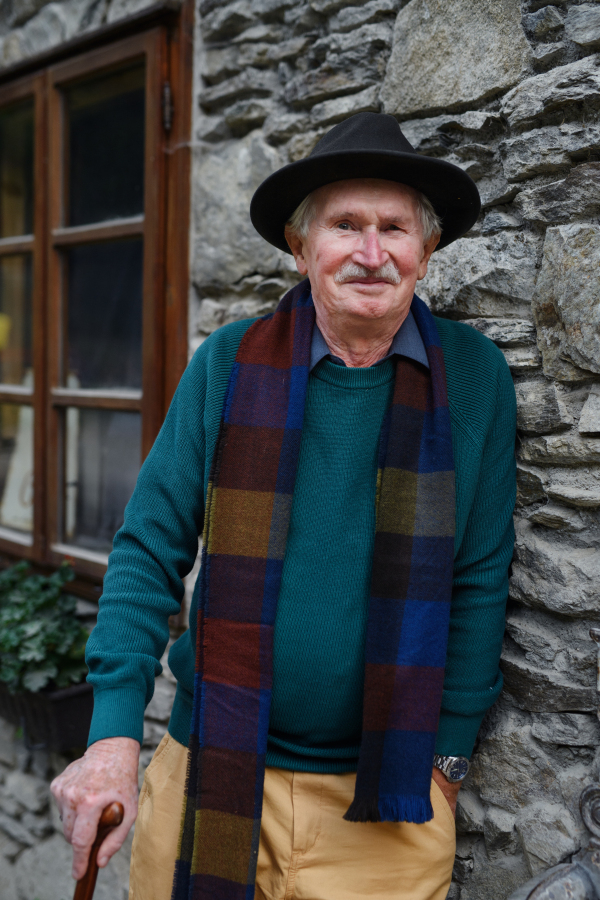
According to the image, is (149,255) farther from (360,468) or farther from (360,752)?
(360,752)

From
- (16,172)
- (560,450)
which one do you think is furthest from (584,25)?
(16,172)

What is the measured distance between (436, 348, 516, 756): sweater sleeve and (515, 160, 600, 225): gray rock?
1.08 feet

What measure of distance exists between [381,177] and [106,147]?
1635 millimetres

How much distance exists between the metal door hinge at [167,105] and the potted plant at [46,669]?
1.53 m

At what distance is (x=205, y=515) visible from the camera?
140 centimetres

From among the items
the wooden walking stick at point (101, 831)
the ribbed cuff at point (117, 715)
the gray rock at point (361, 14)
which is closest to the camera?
the wooden walking stick at point (101, 831)

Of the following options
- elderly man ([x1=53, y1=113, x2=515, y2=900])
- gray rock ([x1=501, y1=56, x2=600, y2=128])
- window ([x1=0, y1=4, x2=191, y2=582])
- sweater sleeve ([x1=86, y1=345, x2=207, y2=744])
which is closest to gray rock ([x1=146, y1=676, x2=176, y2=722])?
window ([x1=0, y1=4, x2=191, y2=582])

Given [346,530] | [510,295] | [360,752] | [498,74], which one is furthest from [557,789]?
[498,74]

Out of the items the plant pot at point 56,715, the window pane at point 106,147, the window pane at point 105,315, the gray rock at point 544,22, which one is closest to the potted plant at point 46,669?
the plant pot at point 56,715

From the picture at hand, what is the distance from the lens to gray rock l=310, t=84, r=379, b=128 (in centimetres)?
177

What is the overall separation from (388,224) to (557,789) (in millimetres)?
1177

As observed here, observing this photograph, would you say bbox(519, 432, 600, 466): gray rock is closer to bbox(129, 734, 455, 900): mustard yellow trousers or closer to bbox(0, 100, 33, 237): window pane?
bbox(129, 734, 455, 900): mustard yellow trousers

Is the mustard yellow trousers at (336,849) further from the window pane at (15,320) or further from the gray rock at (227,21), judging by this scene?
the window pane at (15,320)

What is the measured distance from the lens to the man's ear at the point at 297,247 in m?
1.54
